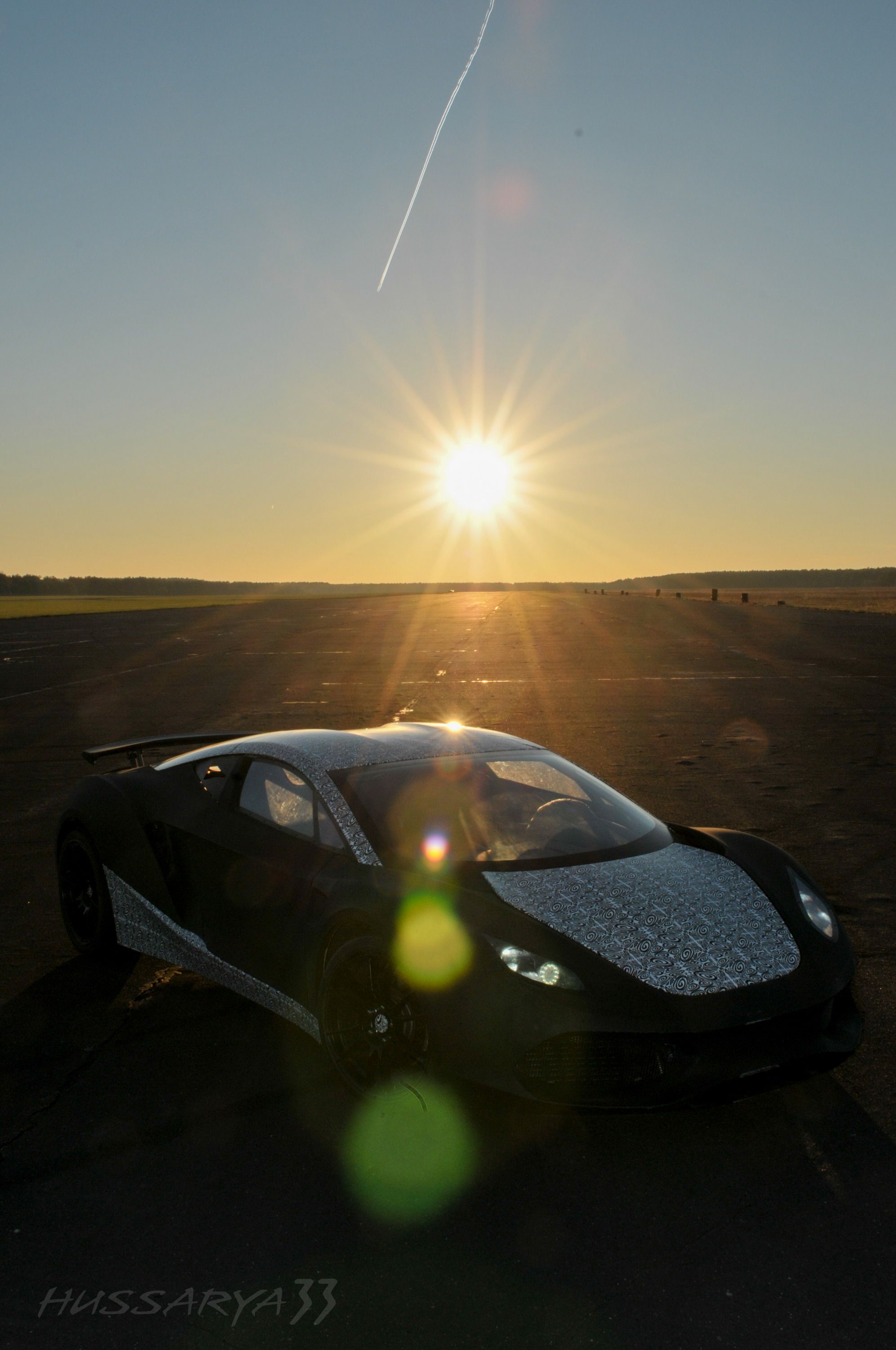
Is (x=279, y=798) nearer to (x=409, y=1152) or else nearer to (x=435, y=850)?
(x=435, y=850)

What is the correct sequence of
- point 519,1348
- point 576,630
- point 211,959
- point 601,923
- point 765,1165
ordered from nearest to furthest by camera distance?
point 519,1348
point 765,1165
point 601,923
point 211,959
point 576,630

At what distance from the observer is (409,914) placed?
12.3ft

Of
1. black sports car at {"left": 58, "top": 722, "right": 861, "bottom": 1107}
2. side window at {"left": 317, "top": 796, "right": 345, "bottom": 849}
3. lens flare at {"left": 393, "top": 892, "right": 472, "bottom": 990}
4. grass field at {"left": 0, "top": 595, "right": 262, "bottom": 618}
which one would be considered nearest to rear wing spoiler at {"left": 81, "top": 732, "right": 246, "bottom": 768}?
black sports car at {"left": 58, "top": 722, "right": 861, "bottom": 1107}

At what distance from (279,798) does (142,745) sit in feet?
5.51

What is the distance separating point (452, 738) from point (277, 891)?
3.97ft

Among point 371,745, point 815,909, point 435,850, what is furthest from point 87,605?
point 815,909

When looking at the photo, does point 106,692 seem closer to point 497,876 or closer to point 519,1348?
point 497,876

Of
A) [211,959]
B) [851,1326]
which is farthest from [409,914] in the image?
[851,1326]

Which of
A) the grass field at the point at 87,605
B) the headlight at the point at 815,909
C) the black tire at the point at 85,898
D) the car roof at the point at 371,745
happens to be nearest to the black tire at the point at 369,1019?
the car roof at the point at 371,745

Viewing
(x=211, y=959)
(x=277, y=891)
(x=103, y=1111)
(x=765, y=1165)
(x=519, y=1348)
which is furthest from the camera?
(x=211, y=959)

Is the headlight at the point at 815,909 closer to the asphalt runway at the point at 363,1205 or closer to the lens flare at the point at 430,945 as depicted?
the asphalt runway at the point at 363,1205

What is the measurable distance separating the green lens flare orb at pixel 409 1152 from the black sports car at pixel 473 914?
116 millimetres

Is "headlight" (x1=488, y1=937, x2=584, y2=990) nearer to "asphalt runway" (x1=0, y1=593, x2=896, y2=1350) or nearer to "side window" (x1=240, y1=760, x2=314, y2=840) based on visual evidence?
"asphalt runway" (x1=0, y1=593, x2=896, y2=1350)

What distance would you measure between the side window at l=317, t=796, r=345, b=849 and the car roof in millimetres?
228
